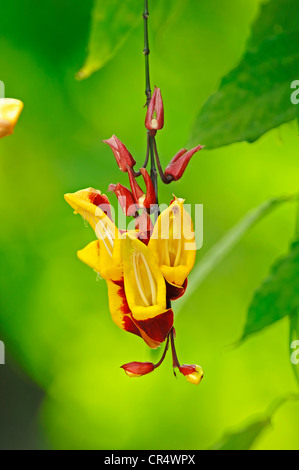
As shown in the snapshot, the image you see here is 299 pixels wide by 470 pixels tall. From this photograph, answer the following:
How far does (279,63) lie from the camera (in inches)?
27.3

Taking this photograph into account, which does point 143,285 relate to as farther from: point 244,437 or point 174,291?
point 244,437

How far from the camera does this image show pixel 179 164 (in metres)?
0.65

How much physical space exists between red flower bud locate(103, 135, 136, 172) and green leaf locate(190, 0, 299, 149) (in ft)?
0.29

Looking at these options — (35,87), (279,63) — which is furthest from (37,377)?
(279,63)

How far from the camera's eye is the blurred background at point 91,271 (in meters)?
0.70

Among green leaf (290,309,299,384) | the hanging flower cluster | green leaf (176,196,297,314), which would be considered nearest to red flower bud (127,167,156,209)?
the hanging flower cluster

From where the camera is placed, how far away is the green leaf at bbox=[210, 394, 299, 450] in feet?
2.33

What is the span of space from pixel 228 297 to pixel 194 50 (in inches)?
12.4

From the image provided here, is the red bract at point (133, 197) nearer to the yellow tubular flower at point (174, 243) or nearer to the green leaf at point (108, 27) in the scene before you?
the yellow tubular flower at point (174, 243)

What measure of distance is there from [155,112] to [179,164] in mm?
66

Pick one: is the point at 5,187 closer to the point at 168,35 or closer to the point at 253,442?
the point at 168,35

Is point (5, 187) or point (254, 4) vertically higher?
point (254, 4)

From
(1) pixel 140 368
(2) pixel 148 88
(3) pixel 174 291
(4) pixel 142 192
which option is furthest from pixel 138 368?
(2) pixel 148 88
